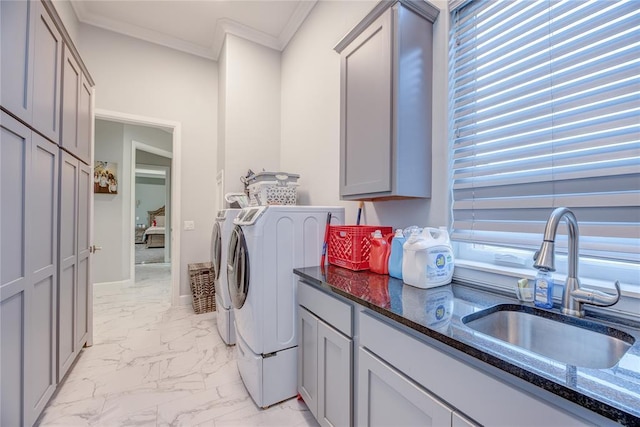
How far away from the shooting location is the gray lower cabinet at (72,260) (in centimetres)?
178

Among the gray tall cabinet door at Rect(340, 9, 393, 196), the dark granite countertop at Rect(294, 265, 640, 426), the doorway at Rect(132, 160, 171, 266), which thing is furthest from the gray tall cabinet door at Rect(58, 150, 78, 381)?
the doorway at Rect(132, 160, 171, 266)

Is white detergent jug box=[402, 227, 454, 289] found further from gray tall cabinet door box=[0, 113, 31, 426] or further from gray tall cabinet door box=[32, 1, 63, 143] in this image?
gray tall cabinet door box=[32, 1, 63, 143]

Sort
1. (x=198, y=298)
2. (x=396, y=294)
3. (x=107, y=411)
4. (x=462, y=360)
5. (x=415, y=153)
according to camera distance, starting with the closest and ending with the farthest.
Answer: (x=462, y=360)
(x=396, y=294)
(x=415, y=153)
(x=107, y=411)
(x=198, y=298)

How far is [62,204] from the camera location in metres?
1.76

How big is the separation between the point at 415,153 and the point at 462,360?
100 centimetres

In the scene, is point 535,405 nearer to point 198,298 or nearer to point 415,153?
point 415,153

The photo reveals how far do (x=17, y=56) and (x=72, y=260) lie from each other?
1359 millimetres

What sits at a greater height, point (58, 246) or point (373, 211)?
point (373, 211)

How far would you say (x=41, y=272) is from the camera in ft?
4.86

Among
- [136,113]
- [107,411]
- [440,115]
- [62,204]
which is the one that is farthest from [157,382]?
[136,113]

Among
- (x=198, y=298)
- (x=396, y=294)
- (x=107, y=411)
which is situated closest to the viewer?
(x=396, y=294)

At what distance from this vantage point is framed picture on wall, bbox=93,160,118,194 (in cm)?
394

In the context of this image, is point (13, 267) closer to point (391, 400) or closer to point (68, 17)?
point (391, 400)

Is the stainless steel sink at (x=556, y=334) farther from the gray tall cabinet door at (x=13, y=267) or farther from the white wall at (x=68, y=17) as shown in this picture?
the white wall at (x=68, y=17)
